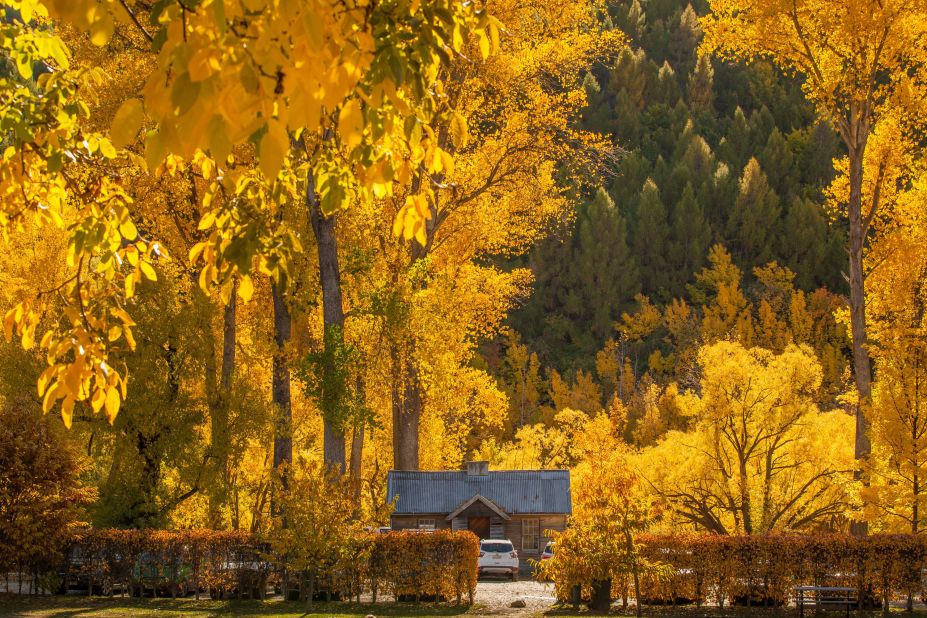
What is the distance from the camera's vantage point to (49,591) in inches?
822

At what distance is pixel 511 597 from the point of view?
22719mm

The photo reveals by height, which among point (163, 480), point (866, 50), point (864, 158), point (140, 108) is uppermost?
point (866, 50)

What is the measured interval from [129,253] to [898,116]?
20.4m

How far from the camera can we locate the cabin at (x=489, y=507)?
124 feet

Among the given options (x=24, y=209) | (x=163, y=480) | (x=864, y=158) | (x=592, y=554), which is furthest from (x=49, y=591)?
(x=864, y=158)

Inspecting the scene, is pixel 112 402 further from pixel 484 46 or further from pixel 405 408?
pixel 405 408

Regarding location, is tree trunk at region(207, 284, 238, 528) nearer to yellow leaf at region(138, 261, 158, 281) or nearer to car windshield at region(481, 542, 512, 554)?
car windshield at region(481, 542, 512, 554)

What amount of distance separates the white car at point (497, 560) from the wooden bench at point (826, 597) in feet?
40.8

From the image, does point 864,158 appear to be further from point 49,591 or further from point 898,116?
point 49,591

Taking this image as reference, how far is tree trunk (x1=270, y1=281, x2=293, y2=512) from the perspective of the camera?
2181 cm

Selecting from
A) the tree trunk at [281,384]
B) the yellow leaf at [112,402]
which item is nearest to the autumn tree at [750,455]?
the tree trunk at [281,384]

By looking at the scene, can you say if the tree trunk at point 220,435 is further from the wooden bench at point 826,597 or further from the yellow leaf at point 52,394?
the yellow leaf at point 52,394

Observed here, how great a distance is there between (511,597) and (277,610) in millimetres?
6013

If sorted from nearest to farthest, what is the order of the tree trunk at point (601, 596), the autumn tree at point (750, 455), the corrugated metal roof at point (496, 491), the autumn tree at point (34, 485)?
1. the autumn tree at point (34, 485)
2. the tree trunk at point (601, 596)
3. the autumn tree at point (750, 455)
4. the corrugated metal roof at point (496, 491)
